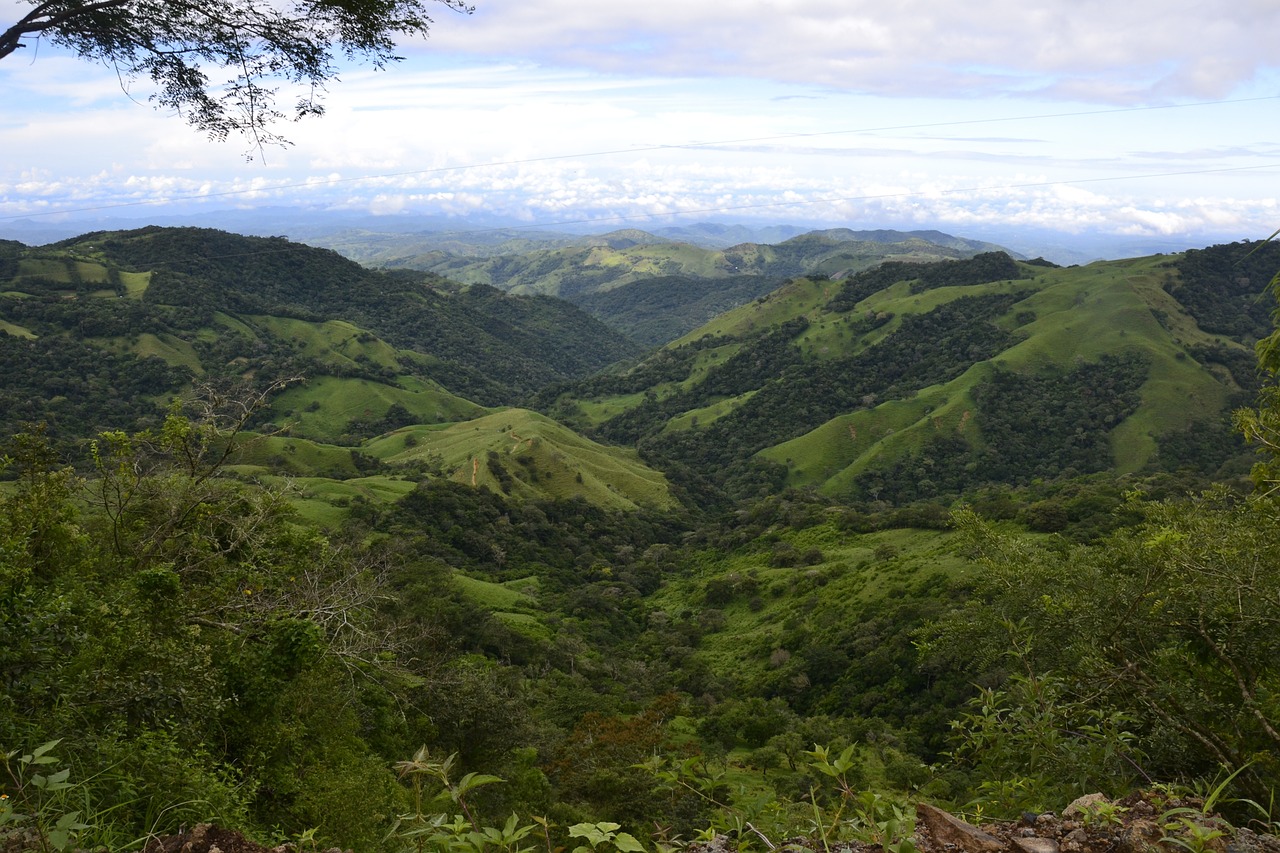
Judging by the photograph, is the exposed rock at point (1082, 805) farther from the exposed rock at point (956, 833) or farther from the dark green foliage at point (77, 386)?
the dark green foliage at point (77, 386)

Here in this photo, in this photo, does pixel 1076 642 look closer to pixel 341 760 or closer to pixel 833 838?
pixel 833 838

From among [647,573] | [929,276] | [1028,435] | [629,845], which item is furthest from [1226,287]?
[629,845]

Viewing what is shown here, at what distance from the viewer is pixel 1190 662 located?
8055 mm

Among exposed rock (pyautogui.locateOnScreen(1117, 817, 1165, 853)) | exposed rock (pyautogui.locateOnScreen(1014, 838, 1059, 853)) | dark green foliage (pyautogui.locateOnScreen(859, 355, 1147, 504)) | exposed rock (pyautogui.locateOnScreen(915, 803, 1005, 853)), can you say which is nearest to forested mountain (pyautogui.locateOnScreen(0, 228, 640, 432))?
dark green foliage (pyautogui.locateOnScreen(859, 355, 1147, 504))

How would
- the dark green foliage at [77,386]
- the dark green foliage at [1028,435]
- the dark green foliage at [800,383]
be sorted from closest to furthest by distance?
the dark green foliage at [77,386]
the dark green foliage at [1028,435]
the dark green foliage at [800,383]

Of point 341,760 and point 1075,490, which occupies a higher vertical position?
point 341,760

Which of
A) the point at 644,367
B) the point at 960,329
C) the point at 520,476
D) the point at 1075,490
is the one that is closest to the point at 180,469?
the point at 1075,490

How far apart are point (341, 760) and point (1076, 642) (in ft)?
43.5

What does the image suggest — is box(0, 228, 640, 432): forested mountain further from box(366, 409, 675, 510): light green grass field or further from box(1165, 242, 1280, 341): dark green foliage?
box(1165, 242, 1280, 341): dark green foliage

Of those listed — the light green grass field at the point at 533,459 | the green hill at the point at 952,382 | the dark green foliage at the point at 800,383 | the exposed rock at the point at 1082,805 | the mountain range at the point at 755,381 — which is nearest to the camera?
the exposed rock at the point at 1082,805

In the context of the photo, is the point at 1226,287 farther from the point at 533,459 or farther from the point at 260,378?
the point at 260,378

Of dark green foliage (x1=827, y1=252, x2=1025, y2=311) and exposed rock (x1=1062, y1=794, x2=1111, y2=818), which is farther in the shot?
dark green foliage (x1=827, y1=252, x2=1025, y2=311)

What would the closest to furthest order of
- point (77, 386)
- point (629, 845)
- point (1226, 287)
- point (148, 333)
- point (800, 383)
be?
1. point (629, 845)
2. point (77, 386)
3. point (148, 333)
4. point (800, 383)
5. point (1226, 287)

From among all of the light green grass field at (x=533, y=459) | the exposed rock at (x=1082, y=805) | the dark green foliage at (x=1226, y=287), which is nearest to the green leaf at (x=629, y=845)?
the exposed rock at (x=1082, y=805)
